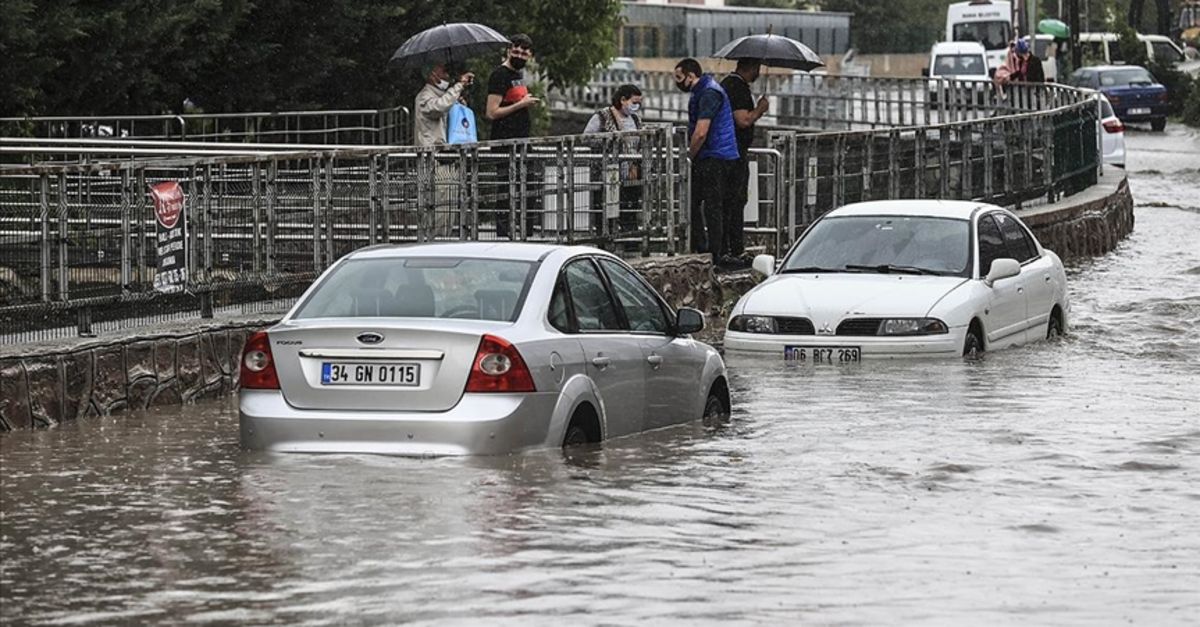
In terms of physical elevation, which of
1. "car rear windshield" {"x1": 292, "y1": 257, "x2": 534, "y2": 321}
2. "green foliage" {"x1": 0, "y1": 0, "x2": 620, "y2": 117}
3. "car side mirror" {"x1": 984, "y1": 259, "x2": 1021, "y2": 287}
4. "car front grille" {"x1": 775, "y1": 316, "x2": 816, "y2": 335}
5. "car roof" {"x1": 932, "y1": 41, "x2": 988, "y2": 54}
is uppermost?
"car roof" {"x1": 932, "y1": 41, "x2": 988, "y2": 54}

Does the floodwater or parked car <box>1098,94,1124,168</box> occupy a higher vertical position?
parked car <box>1098,94,1124,168</box>

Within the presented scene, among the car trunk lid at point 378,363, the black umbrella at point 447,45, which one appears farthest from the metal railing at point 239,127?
the car trunk lid at point 378,363

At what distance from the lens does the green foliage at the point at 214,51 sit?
2672cm

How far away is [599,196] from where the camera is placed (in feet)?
70.3

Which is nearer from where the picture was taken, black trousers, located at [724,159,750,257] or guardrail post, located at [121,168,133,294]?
guardrail post, located at [121,168,133,294]

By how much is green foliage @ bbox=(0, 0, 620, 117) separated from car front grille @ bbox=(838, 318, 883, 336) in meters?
10.5

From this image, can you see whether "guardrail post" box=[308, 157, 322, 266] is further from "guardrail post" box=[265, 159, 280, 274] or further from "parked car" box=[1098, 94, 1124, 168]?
"parked car" box=[1098, 94, 1124, 168]

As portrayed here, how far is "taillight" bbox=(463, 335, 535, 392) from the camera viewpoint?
38.8ft

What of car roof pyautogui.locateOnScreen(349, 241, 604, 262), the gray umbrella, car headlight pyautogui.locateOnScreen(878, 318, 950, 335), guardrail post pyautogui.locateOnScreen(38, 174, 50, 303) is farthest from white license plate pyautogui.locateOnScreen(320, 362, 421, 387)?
the gray umbrella

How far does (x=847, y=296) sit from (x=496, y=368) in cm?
702

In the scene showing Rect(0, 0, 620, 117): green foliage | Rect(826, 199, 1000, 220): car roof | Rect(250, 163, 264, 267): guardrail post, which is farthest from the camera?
Rect(0, 0, 620, 117): green foliage

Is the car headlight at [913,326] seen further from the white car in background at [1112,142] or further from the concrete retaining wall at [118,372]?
the white car in background at [1112,142]

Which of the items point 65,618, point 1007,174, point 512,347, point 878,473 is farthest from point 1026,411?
point 1007,174

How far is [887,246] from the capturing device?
64.0 ft
